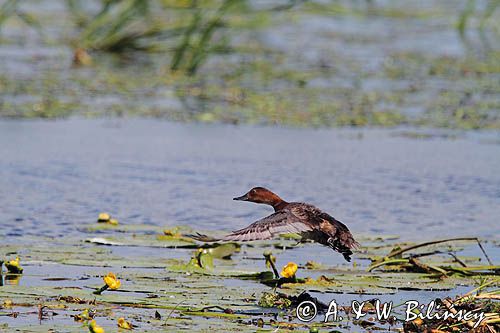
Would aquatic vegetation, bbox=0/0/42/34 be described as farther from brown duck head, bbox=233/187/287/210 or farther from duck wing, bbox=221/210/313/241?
duck wing, bbox=221/210/313/241

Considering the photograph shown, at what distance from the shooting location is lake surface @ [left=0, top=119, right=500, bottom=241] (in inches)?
293

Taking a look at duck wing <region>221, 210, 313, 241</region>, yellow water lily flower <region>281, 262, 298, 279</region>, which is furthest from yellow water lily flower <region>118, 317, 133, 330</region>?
yellow water lily flower <region>281, 262, 298, 279</region>

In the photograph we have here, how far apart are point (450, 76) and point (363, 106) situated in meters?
2.05

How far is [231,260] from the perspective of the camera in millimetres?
6164

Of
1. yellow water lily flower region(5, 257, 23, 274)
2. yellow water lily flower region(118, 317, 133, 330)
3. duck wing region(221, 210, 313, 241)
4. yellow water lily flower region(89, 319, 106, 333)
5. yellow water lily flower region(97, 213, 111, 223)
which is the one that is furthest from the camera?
yellow water lily flower region(97, 213, 111, 223)

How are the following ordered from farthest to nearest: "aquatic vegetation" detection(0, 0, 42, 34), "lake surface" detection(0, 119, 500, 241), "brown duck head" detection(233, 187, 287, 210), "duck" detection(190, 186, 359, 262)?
"aquatic vegetation" detection(0, 0, 42, 34), "lake surface" detection(0, 119, 500, 241), "brown duck head" detection(233, 187, 287, 210), "duck" detection(190, 186, 359, 262)

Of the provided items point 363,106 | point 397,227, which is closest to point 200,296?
point 397,227

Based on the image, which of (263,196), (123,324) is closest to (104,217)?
(263,196)

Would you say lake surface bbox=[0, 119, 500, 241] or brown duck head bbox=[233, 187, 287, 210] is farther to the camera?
lake surface bbox=[0, 119, 500, 241]

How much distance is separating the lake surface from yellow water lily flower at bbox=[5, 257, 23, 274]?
4.12ft

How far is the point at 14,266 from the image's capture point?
5.42 meters

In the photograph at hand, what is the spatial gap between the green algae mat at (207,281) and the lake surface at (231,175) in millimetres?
596

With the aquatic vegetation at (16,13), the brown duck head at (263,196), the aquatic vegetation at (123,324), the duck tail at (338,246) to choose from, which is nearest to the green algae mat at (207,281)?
the aquatic vegetation at (123,324)

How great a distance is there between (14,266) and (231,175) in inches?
141
